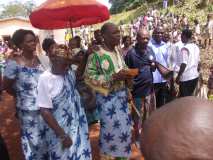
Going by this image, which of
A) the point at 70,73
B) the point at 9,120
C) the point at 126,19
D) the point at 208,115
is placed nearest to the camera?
the point at 208,115

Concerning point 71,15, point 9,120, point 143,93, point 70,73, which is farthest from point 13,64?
point 9,120

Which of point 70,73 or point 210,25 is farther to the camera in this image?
point 210,25

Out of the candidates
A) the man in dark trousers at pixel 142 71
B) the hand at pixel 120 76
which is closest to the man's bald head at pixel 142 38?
the man in dark trousers at pixel 142 71

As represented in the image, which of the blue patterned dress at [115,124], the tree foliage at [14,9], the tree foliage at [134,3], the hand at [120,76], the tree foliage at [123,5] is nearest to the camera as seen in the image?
the hand at [120,76]

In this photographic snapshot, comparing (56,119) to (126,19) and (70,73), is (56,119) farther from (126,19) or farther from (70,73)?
(126,19)

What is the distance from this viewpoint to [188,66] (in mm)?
6164

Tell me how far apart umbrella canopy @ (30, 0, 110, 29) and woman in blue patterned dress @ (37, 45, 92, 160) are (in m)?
1.15

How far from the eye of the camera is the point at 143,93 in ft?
17.5

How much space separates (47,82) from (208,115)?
96.1 inches

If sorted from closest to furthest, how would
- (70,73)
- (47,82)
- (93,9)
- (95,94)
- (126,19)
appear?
1. (47,82)
2. (70,73)
3. (95,94)
4. (93,9)
5. (126,19)

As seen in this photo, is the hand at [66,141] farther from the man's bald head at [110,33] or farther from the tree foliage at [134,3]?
the tree foliage at [134,3]

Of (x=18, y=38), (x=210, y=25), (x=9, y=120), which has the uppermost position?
(x=18, y=38)

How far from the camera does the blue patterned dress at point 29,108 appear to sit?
13.3 feet

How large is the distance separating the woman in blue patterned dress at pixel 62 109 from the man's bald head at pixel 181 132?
2322 millimetres
